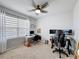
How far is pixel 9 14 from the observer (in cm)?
423

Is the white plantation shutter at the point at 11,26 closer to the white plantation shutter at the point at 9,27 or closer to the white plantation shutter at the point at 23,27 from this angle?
the white plantation shutter at the point at 9,27

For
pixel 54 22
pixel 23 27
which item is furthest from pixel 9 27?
pixel 54 22

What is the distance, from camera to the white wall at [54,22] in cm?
565

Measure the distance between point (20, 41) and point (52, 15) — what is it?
3.17 meters

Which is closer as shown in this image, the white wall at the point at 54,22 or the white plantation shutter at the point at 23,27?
the white plantation shutter at the point at 23,27

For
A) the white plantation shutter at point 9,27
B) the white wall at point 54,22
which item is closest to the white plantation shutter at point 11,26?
the white plantation shutter at point 9,27

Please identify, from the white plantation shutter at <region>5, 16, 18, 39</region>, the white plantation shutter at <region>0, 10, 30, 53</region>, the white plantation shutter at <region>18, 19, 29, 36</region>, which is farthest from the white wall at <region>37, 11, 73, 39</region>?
the white plantation shutter at <region>5, 16, 18, 39</region>

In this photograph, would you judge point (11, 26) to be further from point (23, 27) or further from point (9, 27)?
point (23, 27)

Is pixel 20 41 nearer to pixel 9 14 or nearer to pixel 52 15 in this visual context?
pixel 9 14

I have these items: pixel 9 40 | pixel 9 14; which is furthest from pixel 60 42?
pixel 9 14

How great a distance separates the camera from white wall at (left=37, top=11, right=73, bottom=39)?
5.65m

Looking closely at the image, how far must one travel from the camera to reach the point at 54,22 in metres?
6.15

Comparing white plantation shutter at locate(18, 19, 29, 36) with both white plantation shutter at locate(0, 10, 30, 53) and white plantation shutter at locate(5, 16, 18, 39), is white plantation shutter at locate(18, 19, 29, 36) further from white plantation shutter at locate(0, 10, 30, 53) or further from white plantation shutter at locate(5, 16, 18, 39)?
white plantation shutter at locate(5, 16, 18, 39)

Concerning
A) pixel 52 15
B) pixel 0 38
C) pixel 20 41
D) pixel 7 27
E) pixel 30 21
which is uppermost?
pixel 52 15
